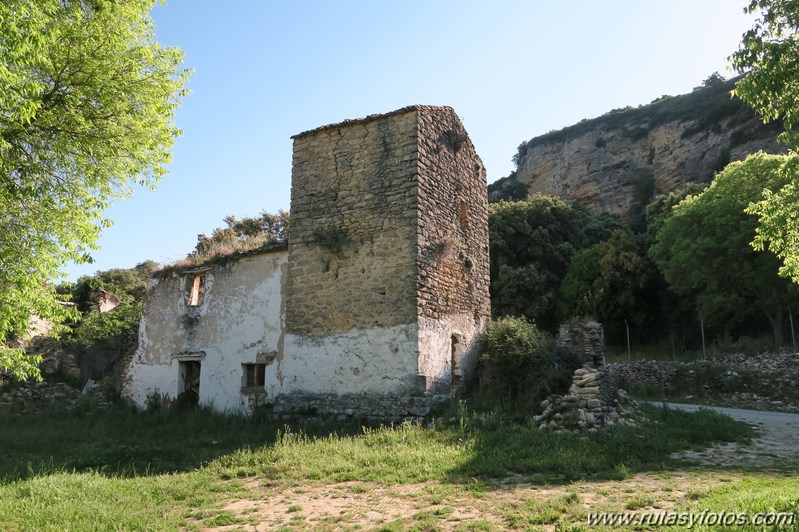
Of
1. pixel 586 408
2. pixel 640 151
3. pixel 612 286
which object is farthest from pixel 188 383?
pixel 640 151

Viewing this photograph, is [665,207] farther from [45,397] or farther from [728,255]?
[45,397]

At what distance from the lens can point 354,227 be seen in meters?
12.6

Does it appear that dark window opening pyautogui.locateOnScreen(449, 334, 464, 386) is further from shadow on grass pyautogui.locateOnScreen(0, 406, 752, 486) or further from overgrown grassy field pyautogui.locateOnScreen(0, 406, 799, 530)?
shadow on grass pyautogui.locateOnScreen(0, 406, 752, 486)

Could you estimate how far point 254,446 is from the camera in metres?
9.91

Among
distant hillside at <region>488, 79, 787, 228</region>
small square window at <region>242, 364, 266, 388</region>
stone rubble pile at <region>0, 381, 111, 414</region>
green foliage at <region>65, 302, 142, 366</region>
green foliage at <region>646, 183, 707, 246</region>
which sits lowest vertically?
stone rubble pile at <region>0, 381, 111, 414</region>

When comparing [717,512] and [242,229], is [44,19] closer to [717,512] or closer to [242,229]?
[717,512]

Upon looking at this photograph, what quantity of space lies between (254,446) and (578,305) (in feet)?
72.2

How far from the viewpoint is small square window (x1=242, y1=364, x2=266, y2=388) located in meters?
13.7

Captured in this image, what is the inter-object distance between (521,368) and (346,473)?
525 cm

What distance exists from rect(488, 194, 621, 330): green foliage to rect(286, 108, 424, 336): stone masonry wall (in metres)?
17.8

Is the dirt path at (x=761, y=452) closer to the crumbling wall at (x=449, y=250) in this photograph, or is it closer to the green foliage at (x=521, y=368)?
the green foliage at (x=521, y=368)

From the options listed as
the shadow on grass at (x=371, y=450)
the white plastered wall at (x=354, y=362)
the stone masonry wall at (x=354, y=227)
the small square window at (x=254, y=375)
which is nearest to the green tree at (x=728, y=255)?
the shadow on grass at (x=371, y=450)

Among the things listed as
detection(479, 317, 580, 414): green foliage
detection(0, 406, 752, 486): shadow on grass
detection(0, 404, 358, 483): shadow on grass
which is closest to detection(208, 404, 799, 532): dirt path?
detection(0, 406, 752, 486): shadow on grass

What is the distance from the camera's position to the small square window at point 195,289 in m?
15.5
